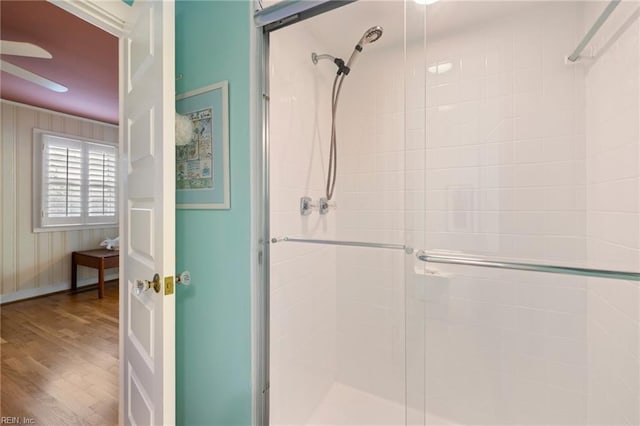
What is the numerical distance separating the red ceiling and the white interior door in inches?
41.8

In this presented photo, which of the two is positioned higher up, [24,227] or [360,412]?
[24,227]

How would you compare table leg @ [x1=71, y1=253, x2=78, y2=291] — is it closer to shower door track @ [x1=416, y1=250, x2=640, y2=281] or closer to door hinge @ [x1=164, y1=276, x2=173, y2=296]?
door hinge @ [x1=164, y1=276, x2=173, y2=296]

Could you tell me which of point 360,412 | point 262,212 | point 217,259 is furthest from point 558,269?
point 360,412

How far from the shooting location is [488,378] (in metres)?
1.49

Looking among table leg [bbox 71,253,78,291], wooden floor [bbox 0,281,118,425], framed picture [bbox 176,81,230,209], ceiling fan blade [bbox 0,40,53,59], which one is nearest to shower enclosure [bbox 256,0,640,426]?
framed picture [bbox 176,81,230,209]

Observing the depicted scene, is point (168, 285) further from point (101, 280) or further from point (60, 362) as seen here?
point (101, 280)

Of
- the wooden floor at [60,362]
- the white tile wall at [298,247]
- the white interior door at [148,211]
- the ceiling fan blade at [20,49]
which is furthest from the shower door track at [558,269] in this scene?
the ceiling fan blade at [20,49]

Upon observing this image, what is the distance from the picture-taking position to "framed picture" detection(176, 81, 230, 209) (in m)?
1.13

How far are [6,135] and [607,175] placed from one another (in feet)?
17.7

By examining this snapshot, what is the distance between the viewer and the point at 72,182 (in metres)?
3.84

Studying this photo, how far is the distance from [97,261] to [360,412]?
3.68 m

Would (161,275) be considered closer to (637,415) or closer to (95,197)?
(637,415)

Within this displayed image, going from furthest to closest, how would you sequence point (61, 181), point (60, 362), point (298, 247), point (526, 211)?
point (61, 181), point (60, 362), point (298, 247), point (526, 211)

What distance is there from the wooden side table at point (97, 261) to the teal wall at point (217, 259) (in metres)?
3.09
